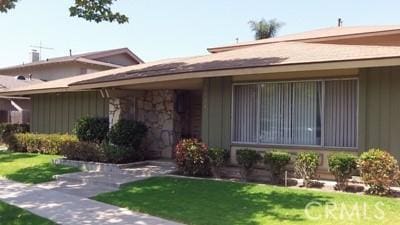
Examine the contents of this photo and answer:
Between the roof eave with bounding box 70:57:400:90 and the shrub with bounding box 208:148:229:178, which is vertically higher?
the roof eave with bounding box 70:57:400:90

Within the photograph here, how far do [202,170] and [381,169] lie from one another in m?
4.49

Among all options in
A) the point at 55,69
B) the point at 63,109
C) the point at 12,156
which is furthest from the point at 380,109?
the point at 55,69

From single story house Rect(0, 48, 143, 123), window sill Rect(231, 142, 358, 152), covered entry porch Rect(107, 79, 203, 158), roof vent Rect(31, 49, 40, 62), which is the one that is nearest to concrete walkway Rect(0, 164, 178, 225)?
covered entry porch Rect(107, 79, 203, 158)

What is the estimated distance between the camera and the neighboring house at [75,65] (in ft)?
107

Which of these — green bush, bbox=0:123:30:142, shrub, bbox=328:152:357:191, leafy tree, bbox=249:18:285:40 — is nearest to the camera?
shrub, bbox=328:152:357:191

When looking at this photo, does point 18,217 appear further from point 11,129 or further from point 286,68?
point 11,129

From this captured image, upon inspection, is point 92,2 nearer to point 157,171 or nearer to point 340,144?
point 157,171

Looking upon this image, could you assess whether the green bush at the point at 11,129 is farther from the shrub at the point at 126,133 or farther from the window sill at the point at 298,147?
the window sill at the point at 298,147

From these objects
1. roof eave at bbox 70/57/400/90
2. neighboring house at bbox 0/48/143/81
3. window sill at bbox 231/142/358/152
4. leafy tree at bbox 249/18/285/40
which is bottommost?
window sill at bbox 231/142/358/152

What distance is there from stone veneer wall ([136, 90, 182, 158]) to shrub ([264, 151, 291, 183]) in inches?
215

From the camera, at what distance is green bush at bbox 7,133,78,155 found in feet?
60.6

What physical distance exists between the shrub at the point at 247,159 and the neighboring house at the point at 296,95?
721 mm

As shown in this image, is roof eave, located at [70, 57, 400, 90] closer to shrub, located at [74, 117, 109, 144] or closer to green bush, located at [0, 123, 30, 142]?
shrub, located at [74, 117, 109, 144]

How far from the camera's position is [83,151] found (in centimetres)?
1514
